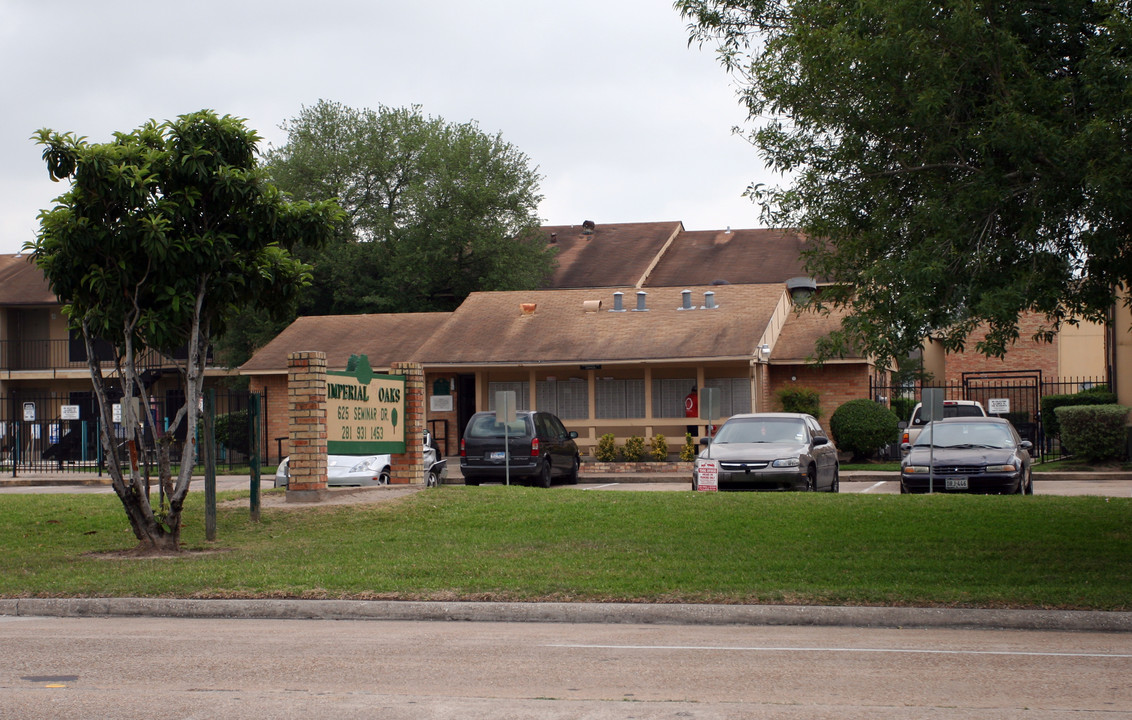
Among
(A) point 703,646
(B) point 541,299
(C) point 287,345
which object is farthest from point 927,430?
(C) point 287,345

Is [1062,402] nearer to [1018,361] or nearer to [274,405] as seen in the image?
[1018,361]

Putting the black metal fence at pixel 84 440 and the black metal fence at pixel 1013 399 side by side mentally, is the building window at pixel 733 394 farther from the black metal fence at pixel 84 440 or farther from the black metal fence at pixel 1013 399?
the black metal fence at pixel 84 440

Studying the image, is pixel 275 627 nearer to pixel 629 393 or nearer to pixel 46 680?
pixel 46 680

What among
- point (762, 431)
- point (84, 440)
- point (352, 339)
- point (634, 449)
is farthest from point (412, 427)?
point (352, 339)

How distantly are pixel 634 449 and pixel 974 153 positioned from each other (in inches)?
794

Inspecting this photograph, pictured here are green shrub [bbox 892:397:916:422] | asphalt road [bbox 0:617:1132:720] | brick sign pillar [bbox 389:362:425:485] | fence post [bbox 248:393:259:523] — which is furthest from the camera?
green shrub [bbox 892:397:916:422]

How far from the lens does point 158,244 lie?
12.5 meters

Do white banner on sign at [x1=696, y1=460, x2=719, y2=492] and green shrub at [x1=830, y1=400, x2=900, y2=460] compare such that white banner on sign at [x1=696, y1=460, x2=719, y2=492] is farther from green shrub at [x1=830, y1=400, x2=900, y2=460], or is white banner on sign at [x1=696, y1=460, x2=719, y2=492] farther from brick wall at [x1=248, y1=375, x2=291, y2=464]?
brick wall at [x1=248, y1=375, x2=291, y2=464]

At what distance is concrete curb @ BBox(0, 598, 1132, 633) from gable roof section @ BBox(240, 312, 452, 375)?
2284 cm

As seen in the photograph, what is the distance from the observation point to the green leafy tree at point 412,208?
43.2 m

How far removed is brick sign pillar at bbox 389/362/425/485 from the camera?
61.2ft

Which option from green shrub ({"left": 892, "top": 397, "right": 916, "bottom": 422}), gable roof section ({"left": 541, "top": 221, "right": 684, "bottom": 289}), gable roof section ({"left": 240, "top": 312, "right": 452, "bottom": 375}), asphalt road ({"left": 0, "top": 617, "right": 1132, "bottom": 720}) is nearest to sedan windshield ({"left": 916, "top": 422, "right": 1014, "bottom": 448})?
asphalt road ({"left": 0, "top": 617, "right": 1132, "bottom": 720})

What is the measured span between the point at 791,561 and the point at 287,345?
27.0 meters

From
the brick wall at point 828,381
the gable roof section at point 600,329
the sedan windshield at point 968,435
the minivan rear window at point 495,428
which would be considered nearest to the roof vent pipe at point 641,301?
the gable roof section at point 600,329
